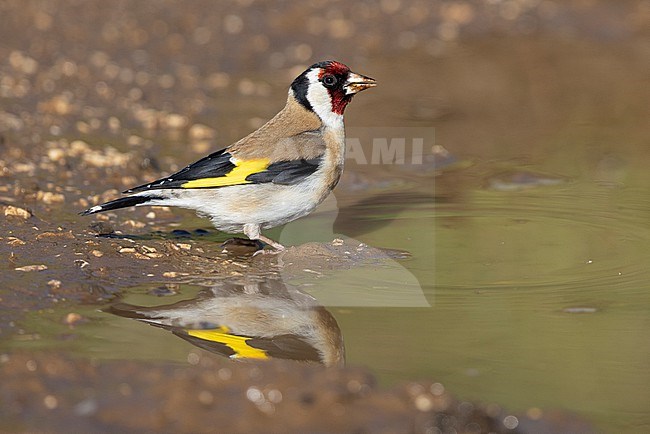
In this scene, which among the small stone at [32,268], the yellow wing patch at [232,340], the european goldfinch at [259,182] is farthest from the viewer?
the european goldfinch at [259,182]

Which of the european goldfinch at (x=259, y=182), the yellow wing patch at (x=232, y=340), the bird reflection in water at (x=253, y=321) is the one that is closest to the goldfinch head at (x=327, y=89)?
the european goldfinch at (x=259, y=182)

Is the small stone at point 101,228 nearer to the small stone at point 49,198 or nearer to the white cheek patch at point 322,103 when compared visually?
the small stone at point 49,198

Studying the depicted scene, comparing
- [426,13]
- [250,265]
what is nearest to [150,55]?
[426,13]

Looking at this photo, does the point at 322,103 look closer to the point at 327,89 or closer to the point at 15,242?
the point at 327,89

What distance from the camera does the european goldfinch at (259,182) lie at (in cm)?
536

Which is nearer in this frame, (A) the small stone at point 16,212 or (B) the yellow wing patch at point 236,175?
(B) the yellow wing patch at point 236,175

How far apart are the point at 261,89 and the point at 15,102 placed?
78.6 inches

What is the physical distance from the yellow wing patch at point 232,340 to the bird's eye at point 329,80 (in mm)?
1946

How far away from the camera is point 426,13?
34.7 ft

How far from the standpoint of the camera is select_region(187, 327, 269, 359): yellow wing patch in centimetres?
402

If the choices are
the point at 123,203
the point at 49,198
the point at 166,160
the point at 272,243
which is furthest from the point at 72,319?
the point at 166,160

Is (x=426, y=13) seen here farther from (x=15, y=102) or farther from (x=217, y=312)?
(x=217, y=312)

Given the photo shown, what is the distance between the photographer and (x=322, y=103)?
583 cm

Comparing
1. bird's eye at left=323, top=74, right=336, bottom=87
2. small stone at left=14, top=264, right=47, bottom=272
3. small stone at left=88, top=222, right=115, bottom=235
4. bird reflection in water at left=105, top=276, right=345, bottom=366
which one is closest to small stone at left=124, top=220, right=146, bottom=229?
small stone at left=88, top=222, right=115, bottom=235
